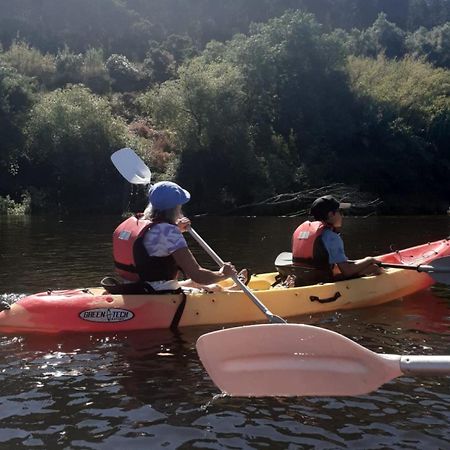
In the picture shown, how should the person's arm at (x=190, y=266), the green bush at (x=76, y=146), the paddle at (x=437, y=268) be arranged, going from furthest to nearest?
the green bush at (x=76, y=146), the paddle at (x=437, y=268), the person's arm at (x=190, y=266)

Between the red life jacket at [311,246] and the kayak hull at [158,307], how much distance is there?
30 centimetres

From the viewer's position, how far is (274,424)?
12.8 ft

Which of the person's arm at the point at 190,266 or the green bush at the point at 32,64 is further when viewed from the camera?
the green bush at the point at 32,64

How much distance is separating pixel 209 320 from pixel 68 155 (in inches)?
1092

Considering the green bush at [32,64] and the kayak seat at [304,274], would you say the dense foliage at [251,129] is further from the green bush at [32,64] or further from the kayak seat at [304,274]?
the kayak seat at [304,274]

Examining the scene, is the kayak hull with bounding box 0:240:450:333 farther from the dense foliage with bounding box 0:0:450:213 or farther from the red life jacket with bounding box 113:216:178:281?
the dense foliage with bounding box 0:0:450:213

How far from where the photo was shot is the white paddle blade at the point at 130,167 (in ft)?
26.0

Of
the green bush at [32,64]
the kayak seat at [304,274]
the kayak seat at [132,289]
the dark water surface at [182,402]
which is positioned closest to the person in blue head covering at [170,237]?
the kayak seat at [132,289]

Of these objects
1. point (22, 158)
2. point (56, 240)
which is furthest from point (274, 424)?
point (22, 158)

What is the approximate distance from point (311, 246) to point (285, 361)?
3.14 metres

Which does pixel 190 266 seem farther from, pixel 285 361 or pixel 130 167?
pixel 130 167

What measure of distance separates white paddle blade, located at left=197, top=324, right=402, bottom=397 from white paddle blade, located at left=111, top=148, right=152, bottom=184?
13.6 ft

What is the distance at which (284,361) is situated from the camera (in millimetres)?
4027

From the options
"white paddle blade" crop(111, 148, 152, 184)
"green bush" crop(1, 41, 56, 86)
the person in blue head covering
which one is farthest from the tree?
the person in blue head covering
